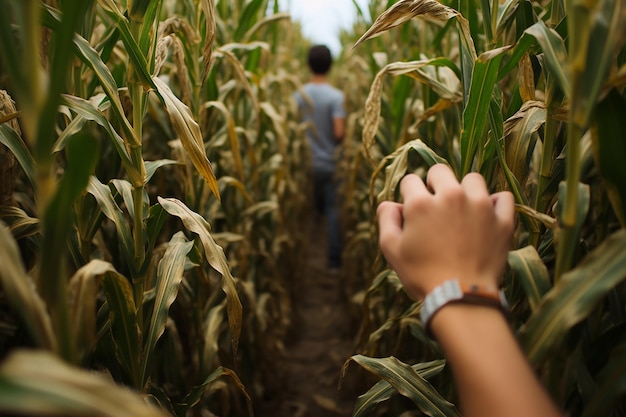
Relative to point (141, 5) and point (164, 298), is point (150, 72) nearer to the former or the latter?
point (141, 5)

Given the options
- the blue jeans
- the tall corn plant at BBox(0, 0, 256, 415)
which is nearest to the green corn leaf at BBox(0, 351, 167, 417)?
the tall corn plant at BBox(0, 0, 256, 415)

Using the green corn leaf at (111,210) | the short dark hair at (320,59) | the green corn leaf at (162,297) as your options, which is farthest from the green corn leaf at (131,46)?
the short dark hair at (320,59)

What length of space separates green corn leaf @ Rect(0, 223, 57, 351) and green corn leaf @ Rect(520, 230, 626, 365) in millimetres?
544

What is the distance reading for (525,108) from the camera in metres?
0.86

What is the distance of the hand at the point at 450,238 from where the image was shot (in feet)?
1.79

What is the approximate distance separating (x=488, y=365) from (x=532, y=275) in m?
0.23

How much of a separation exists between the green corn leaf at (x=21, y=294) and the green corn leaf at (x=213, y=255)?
37 cm

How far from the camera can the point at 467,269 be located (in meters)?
0.54

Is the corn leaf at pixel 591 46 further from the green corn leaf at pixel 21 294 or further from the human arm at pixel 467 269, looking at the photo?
the green corn leaf at pixel 21 294

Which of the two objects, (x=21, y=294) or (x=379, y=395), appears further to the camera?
(x=379, y=395)

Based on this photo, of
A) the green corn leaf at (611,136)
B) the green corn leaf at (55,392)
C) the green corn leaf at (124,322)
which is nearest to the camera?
the green corn leaf at (55,392)

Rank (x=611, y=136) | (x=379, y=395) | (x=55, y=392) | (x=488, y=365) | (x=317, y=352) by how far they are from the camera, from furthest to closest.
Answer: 1. (x=317, y=352)
2. (x=379, y=395)
3. (x=611, y=136)
4. (x=488, y=365)
5. (x=55, y=392)

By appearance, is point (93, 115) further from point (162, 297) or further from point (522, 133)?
point (522, 133)

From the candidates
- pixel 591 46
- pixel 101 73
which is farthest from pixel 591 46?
pixel 101 73
